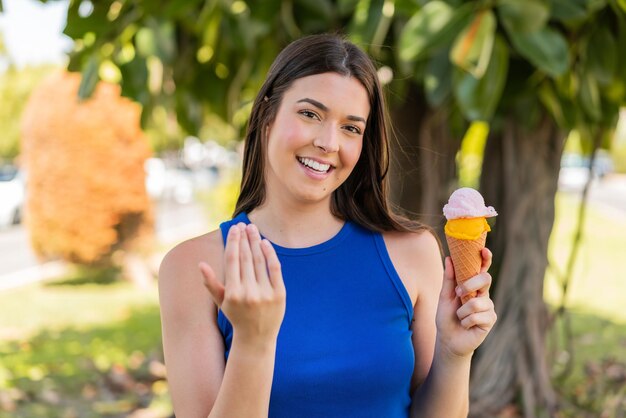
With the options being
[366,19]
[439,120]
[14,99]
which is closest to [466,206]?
[366,19]

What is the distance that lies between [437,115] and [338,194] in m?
2.28

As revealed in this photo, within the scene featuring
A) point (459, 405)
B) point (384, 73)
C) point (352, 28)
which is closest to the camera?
point (459, 405)

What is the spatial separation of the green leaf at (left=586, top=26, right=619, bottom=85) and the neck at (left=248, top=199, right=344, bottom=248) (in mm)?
1741

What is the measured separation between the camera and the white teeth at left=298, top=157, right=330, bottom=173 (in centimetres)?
156

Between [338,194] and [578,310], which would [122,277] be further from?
[338,194]

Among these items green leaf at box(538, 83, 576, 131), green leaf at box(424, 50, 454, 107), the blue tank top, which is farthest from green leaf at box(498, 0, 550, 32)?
the blue tank top

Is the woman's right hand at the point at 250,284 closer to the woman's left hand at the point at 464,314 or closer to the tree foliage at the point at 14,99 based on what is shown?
the woman's left hand at the point at 464,314

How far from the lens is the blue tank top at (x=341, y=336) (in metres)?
1.51

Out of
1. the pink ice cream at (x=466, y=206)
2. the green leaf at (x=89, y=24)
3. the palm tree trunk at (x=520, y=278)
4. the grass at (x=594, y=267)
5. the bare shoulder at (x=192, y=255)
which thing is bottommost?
the bare shoulder at (x=192, y=255)

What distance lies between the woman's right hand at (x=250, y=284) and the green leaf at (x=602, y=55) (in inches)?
84.1

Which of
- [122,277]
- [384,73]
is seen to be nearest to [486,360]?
[384,73]

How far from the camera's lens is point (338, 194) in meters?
1.77

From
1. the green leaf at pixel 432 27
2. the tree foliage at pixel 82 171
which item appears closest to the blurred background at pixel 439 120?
the green leaf at pixel 432 27

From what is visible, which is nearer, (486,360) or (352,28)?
(352,28)
